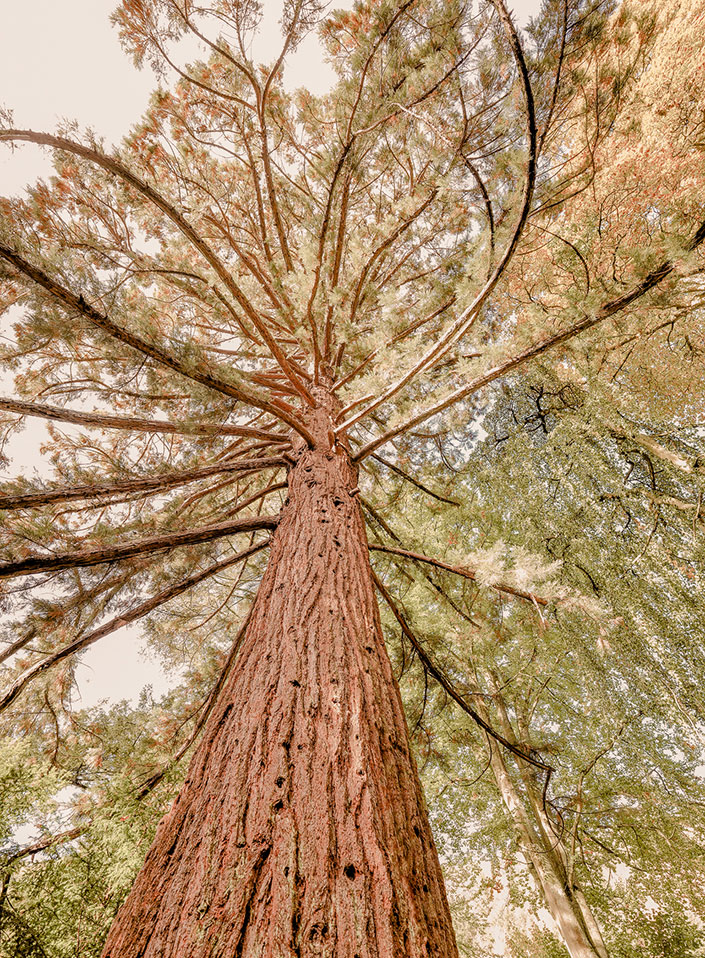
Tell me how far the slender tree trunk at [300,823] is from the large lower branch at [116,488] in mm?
1237

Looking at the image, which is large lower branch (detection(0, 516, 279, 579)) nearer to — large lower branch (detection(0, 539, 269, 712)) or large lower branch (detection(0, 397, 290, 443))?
large lower branch (detection(0, 539, 269, 712))

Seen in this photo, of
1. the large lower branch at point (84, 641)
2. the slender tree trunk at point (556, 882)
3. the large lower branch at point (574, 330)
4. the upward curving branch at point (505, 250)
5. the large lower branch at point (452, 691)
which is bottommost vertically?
the slender tree trunk at point (556, 882)

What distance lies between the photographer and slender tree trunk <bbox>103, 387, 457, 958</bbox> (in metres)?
0.92

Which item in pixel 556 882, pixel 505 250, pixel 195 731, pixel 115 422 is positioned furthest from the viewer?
pixel 556 882

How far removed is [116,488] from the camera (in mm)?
2531

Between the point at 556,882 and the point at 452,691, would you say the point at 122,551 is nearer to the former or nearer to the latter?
the point at 452,691

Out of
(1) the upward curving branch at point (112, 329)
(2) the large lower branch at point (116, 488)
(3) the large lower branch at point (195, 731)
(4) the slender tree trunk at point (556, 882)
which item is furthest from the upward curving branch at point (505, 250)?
(4) the slender tree trunk at point (556, 882)

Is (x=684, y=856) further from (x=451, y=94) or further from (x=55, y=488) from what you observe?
(x=451, y=94)

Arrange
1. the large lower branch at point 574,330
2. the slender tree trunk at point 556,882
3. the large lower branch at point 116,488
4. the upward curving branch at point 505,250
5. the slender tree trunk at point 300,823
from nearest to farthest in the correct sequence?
the slender tree trunk at point 300,823
the upward curving branch at point 505,250
the large lower branch at point 574,330
the large lower branch at point 116,488
the slender tree trunk at point 556,882

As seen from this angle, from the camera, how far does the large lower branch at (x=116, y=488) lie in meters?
2.16

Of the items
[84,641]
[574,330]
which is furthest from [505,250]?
[84,641]

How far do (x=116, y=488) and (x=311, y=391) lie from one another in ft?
6.15

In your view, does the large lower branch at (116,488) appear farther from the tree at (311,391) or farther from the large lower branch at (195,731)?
the large lower branch at (195,731)

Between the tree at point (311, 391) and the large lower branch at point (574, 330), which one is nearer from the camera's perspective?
the tree at point (311, 391)
